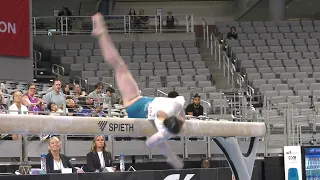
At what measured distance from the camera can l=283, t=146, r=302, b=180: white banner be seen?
453 inches

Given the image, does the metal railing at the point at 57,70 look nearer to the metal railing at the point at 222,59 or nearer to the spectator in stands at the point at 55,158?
the metal railing at the point at 222,59

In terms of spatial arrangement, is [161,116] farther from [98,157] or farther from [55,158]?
[98,157]

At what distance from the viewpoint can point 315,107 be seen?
1570cm

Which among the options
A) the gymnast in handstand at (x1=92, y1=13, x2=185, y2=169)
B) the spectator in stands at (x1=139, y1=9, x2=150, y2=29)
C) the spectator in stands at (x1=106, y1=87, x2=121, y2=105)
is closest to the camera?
the gymnast in handstand at (x1=92, y1=13, x2=185, y2=169)

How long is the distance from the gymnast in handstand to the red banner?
4.40 metres

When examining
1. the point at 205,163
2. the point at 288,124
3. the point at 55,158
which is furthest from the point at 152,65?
the point at 55,158

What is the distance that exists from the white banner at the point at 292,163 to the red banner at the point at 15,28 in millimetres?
5144

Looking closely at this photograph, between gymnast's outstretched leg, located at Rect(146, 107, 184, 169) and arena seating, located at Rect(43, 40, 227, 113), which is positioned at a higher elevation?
arena seating, located at Rect(43, 40, 227, 113)

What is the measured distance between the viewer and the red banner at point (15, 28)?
10.3 meters

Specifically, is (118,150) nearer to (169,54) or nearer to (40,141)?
(40,141)

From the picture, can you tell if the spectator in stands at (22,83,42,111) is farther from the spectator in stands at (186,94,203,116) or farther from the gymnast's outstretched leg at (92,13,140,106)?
the gymnast's outstretched leg at (92,13,140,106)

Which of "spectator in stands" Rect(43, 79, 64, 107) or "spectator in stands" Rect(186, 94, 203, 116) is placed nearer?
"spectator in stands" Rect(43, 79, 64, 107)

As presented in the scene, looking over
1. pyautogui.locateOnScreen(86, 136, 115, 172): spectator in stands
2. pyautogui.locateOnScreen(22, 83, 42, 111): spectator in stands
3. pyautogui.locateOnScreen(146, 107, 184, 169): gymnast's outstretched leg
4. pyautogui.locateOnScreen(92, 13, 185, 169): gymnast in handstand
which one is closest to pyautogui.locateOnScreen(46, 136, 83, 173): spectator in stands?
pyautogui.locateOnScreen(86, 136, 115, 172): spectator in stands

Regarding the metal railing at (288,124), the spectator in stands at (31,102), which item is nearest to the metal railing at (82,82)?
the metal railing at (288,124)
